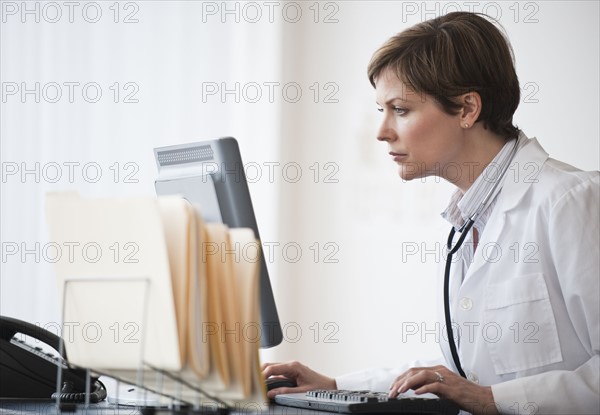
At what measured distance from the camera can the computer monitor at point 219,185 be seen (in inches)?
53.8

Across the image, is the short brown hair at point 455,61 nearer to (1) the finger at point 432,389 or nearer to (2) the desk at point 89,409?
(1) the finger at point 432,389

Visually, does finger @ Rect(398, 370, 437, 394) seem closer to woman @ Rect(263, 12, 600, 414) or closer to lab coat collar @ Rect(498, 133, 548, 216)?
woman @ Rect(263, 12, 600, 414)

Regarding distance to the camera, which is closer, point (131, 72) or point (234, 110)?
point (131, 72)

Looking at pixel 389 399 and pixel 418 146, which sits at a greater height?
pixel 418 146

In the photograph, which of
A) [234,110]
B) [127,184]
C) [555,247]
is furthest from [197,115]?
[555,247]

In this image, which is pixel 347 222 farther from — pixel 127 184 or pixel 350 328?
pixel 127 184

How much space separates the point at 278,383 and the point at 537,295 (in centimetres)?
54

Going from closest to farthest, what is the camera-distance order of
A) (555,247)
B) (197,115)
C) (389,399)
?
(389,399), (555,247), (197,115)

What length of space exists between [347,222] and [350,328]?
509mm

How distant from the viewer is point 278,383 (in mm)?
1580

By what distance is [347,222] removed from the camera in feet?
12.5

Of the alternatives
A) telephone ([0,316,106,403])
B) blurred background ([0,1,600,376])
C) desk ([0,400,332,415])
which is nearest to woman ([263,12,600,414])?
desk ([0,400,332,415])

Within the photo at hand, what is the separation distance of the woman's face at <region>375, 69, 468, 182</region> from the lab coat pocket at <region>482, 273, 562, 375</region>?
13.3 inches

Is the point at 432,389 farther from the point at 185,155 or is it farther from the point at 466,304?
the point at 185,155
